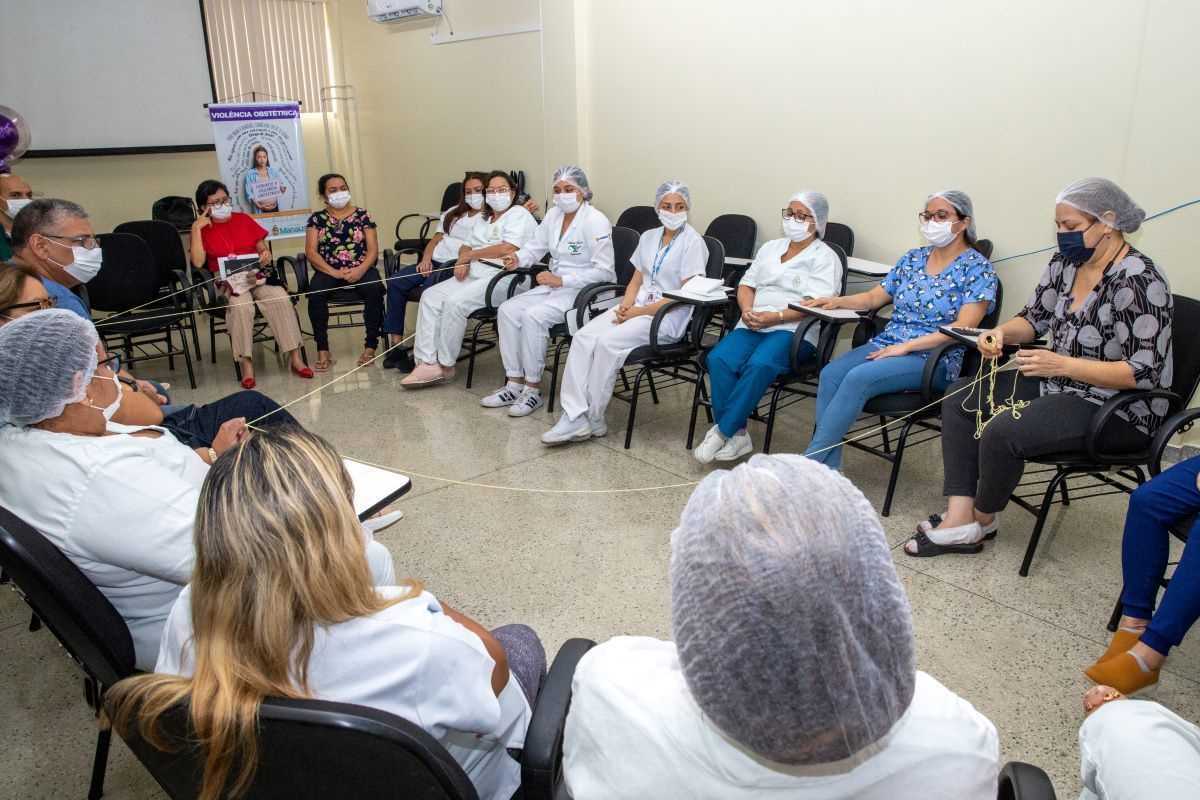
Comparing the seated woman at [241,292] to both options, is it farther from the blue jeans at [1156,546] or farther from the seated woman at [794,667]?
the seated woman at [794,667]

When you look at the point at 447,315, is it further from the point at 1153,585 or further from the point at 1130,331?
the point at 1153,585

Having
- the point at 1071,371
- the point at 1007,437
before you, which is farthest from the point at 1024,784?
the point at 1071,371

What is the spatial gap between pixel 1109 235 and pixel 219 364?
4712 mm

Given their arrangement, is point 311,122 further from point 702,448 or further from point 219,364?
point 702,448

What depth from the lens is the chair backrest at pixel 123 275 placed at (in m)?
4.43

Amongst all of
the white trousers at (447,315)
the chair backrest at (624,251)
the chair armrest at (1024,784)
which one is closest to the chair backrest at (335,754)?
the chair armrest at (1024,784)

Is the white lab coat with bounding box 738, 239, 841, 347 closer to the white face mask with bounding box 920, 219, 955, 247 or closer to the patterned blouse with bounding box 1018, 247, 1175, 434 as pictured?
the white face mask with bounding box 920, 219, 955, 247

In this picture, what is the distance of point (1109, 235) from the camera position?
7.93ft

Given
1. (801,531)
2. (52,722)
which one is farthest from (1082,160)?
(52,722)

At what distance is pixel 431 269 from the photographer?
500cm

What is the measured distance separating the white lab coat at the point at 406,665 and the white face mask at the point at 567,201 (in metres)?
3.34

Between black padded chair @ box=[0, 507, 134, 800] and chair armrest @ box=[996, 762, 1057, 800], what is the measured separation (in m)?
1.41

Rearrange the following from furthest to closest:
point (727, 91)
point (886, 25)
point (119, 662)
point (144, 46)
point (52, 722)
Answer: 1. point (144, 46)
2. point (727, 91)
3. point (886, 25)
4. point (52, 722)
5. point (119, 662)

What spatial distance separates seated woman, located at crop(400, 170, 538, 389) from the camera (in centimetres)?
445
